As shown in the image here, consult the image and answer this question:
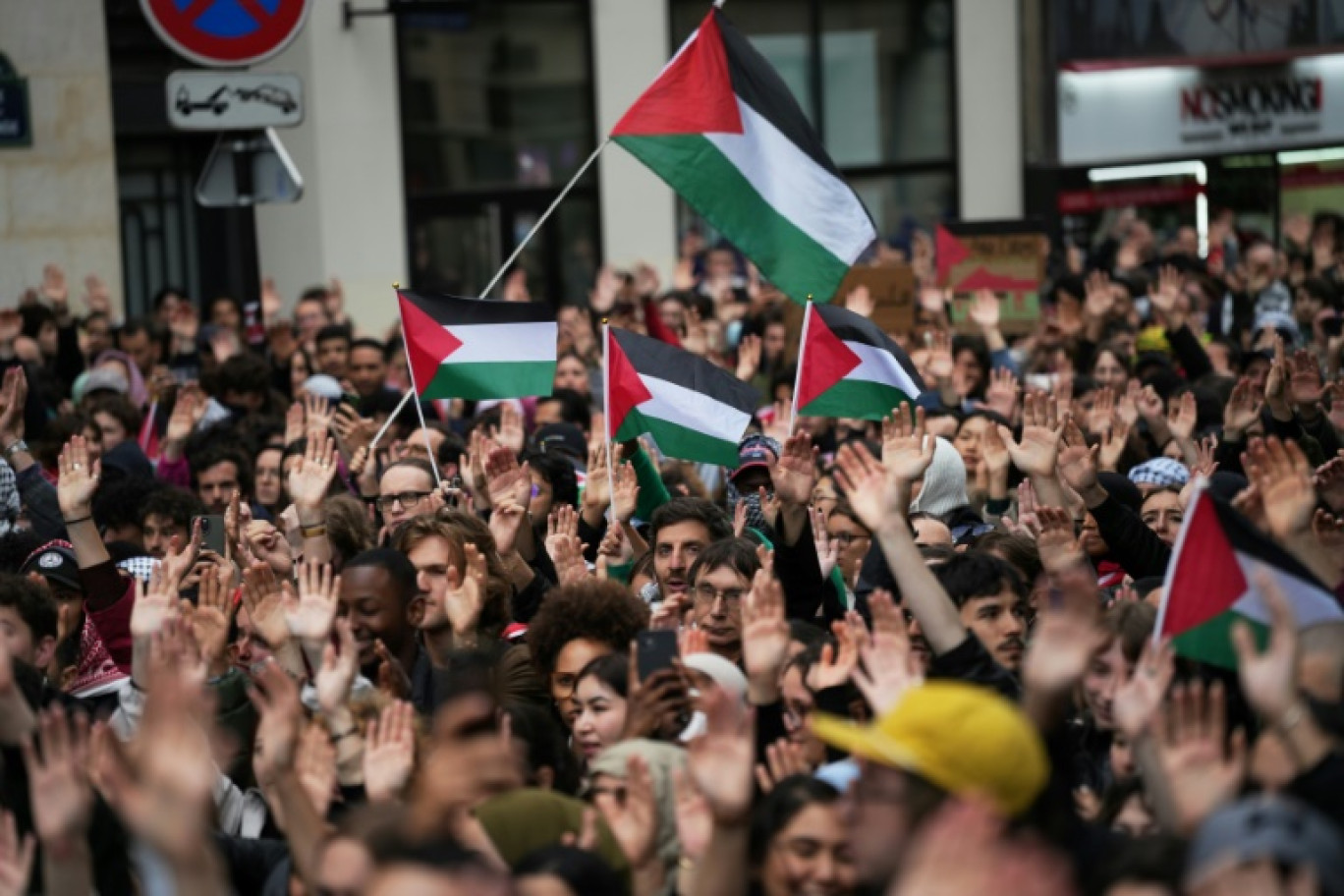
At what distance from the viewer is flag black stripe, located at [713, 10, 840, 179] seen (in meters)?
9.72

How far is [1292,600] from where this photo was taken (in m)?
5.46

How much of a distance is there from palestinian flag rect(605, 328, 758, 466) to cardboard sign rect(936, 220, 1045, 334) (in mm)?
6378

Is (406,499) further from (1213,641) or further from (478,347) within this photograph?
(1213,641)

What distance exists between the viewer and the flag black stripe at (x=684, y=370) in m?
9.41

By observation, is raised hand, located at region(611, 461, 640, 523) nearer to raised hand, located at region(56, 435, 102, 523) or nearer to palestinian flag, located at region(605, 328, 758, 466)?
palestinian flag, located at region(605, 328, 758, 466)

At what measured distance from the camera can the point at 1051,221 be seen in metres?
24.8

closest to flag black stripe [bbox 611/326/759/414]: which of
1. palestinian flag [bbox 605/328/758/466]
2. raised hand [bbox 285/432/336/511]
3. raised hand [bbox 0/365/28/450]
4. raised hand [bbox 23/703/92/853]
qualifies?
palestinian flag [bbox 605/328/758/466]

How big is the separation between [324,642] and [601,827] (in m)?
1.46

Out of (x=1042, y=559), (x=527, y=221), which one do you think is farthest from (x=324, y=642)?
(x=527, y=221)

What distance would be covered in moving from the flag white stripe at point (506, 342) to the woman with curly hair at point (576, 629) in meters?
3.15

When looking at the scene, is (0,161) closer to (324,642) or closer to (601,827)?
(324,642)

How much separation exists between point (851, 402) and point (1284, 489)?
3.37 meters

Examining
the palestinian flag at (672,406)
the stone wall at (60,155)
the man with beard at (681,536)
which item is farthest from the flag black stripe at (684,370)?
the stone wall at (60,155)

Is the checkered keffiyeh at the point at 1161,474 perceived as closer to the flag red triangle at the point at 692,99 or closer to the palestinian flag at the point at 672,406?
the palestinian flag at the point at 672,406
